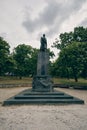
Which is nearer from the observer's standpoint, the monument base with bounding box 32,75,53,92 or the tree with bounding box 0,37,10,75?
the monument base with bounding box 32,75,53,92

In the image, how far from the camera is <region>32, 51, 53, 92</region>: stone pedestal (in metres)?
18.5

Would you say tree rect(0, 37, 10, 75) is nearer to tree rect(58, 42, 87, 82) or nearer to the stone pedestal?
tree rect(58, 42, 87, 82)

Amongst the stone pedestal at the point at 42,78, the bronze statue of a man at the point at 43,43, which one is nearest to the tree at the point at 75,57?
the bronze statue of a man at the point at 43,43

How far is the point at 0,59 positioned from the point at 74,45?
1753 centimetres

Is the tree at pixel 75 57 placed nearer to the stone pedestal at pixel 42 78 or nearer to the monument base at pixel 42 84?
the stone pedestal at pixel 42 78

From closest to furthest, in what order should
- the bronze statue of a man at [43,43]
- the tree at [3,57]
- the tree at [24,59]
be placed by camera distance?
1. the bronze statue of a man at [43,43]
2. the tree at [3,57]
3. the tree at [24,59]

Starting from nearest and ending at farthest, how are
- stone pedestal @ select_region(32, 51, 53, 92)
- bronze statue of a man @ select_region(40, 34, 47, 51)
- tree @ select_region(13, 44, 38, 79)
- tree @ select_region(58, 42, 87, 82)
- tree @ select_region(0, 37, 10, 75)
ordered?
1. stone pedestal @ select_region(32, 51, 53, 92)
2. bronze statue of a man @ select_region(40, 34, 47, 51)
3. tree @ select_region(58, 42, 87, 82)
4. tree @ select_region(0, 37, 10, 75)
5. tree @ select_region(13, 44, 38, 79)

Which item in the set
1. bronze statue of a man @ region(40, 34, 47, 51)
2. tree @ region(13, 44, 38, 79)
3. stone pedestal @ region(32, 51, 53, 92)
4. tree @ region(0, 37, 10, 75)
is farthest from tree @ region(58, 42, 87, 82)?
tree @ region(13, 44, 38, 79)

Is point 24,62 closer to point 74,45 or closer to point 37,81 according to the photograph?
point 74,45

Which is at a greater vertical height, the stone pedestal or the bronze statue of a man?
the bronze statue of a man

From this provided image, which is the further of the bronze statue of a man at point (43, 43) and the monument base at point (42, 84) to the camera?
the bronze statue of a man at point (43, 43)

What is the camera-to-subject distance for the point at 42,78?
62.6 ft

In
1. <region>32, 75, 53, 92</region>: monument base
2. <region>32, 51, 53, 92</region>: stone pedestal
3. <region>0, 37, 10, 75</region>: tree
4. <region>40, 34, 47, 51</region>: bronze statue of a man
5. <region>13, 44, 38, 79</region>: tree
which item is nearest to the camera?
<region>32, 75, 53, 92</region>: monument base

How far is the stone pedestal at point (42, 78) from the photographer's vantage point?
60.6 feet
